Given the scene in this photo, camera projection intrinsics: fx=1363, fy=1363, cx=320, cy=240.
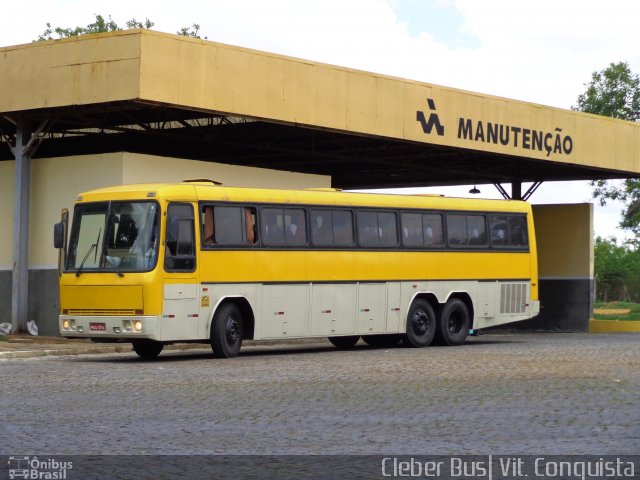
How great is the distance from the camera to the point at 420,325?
28125mm

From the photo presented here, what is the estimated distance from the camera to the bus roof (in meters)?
23.2

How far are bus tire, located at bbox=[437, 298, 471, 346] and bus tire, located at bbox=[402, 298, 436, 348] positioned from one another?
0.24 meters

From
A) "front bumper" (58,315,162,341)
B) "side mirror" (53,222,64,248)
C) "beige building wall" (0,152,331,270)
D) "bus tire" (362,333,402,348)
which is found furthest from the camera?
"beige building wall" (0,152,331,270)

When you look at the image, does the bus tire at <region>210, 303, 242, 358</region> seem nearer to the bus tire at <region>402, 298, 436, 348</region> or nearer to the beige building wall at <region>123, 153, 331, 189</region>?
the bus tire at <region>402, 298, 436, 348</region>

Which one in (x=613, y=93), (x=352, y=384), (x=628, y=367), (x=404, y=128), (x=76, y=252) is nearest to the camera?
(x=352, y=384)

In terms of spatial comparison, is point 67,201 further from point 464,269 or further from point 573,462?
point 573,462

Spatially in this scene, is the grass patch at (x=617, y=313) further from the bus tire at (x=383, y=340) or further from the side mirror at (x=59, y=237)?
the side mirror at (x=59, y=237)

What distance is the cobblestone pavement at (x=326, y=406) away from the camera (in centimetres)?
1111

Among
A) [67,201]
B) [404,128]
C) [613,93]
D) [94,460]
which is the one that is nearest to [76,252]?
[67,201]

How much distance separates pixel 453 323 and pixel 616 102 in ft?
143

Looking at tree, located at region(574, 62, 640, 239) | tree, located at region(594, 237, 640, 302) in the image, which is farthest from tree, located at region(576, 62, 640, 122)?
tree, located at region(594, 237, 640, 302)

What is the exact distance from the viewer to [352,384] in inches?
680

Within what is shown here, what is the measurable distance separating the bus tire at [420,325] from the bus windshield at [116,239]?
7.03m

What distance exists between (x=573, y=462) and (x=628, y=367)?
10775mm
